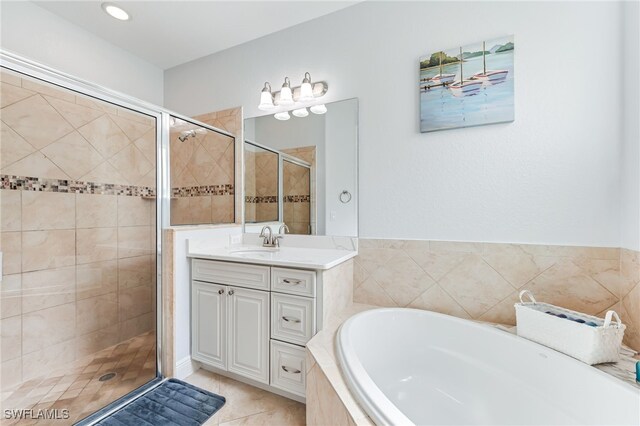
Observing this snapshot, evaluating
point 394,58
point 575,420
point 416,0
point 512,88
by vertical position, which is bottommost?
point 575,420

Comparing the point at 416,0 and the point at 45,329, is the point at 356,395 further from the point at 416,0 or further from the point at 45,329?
the point at 416,0

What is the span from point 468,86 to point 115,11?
2.58m

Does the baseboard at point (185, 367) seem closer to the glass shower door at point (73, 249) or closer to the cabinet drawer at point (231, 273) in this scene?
the glass shower door at point (73, 249)

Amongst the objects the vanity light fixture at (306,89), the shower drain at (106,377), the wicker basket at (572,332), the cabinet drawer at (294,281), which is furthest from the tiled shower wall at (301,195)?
the shower drain at (106,377)

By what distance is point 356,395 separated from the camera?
100 centimetres

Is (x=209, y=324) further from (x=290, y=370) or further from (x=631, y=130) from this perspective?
(x=631, y=130)

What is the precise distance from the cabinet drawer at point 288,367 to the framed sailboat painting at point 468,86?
160 cm

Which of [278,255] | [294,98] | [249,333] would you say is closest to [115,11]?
[294,98]

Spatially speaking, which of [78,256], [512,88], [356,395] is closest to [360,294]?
[356,395]

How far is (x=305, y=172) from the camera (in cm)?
212

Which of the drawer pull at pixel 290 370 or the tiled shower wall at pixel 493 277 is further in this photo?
the drawer pull at pixel 290 370

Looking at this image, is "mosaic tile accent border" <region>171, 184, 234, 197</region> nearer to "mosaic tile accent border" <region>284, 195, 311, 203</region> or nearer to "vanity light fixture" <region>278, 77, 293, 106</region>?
"mosaic tile accent border" <region>284, 195, 311, 203</region>

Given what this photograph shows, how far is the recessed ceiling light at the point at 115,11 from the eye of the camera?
1990mm

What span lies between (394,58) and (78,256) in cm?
261
